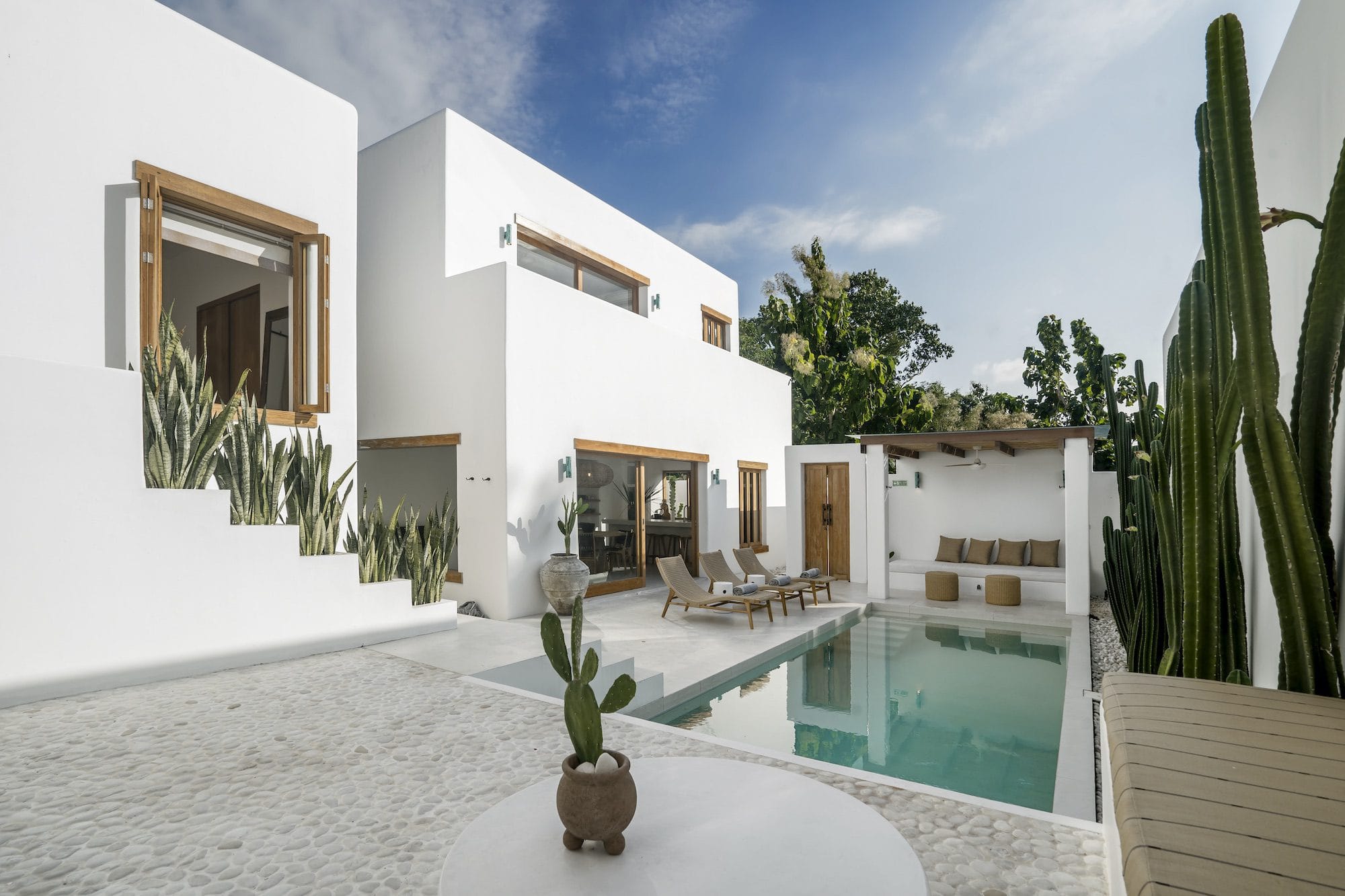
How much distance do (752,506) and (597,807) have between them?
13.3m

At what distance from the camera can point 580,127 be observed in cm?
1995

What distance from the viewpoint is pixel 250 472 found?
20.5 feet

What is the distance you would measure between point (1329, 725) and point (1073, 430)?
30.2ft

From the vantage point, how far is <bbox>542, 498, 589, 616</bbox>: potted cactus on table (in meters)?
9.46

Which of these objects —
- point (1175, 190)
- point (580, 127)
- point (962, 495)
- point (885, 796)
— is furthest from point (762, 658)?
point (1175, 190)

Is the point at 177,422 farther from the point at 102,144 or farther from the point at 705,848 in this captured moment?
the point at 705,848

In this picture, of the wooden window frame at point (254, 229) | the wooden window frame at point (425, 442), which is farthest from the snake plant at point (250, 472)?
the wooden window frame at point (425, 442)

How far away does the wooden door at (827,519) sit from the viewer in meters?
13.8

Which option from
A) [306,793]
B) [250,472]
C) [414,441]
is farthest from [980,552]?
[306,793]

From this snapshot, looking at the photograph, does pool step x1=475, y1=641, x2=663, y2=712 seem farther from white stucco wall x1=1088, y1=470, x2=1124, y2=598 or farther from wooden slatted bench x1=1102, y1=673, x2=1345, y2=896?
white stucco wall x1=1088, y1=470, x2=1124, y2=598

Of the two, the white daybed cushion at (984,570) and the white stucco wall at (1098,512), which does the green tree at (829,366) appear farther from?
the white stucco wall at (1098,512)

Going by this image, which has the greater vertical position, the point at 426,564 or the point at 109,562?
the point at 109,562

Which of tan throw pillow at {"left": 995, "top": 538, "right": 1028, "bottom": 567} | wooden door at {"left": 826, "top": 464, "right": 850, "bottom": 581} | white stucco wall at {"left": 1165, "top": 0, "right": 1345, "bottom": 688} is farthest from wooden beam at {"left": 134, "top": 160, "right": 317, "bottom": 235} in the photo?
tan throw pillow at {"left": 995, "top": 538, "right": 1028, "bottom": 567}

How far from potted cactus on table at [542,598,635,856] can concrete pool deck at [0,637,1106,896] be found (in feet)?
0.69
